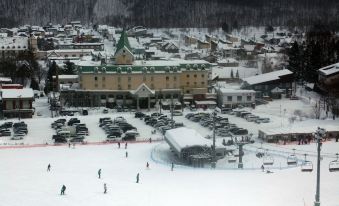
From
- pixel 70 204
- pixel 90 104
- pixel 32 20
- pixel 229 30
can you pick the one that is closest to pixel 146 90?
pixel 90 104

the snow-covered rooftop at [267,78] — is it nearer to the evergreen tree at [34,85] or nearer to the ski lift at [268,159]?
the ski lift at [268,159]

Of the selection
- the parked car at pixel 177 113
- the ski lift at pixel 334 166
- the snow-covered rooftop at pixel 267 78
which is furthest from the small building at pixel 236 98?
the ski lift at pixel 334 166

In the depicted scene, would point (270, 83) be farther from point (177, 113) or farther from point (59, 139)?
point (59, 139)

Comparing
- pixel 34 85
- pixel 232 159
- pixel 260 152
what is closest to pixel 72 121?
pixel 232 159

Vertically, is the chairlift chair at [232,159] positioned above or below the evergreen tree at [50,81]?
below

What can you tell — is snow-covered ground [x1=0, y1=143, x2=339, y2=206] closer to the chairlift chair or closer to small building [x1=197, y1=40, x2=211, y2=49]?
the chairlift chair

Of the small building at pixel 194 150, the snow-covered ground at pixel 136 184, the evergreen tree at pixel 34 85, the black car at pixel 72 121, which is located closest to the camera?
the snow-covered ground at pixel 136 184
